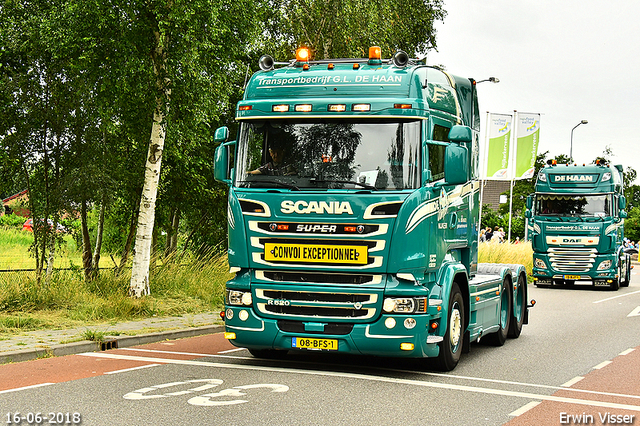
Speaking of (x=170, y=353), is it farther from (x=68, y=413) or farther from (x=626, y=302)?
(x=626, y=302)

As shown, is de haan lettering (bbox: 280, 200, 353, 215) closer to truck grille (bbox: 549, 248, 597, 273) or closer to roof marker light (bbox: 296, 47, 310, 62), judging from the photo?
roof marker light (bbox: 296, 47, 310, 62)

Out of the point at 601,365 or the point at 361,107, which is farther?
the point at 601,365

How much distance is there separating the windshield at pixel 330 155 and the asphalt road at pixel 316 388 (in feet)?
7.30

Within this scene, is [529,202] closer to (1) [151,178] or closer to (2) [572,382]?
(1) [151,178]

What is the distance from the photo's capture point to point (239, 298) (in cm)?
920

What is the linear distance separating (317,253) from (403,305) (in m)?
1.11

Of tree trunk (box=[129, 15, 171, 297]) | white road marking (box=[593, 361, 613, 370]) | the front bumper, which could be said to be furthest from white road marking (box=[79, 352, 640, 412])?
tree trunk (box=[129, 15, 171, 297])

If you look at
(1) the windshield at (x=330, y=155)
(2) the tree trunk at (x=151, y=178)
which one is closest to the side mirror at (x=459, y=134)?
(1) the windshield at (x=330, y=155)

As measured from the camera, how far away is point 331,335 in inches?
348

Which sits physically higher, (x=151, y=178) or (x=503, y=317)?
(x=151, y=178)

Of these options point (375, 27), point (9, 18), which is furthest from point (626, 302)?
point (9, 18)

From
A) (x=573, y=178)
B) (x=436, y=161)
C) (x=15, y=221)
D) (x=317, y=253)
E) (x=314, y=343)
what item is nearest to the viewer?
(x=317, y=253)

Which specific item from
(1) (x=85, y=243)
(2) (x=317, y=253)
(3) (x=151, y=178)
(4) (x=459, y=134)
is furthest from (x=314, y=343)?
(1) (x=85, y=243)

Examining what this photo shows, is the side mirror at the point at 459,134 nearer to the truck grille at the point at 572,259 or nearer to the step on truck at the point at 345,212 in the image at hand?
the step on truck at the point at 345,212
